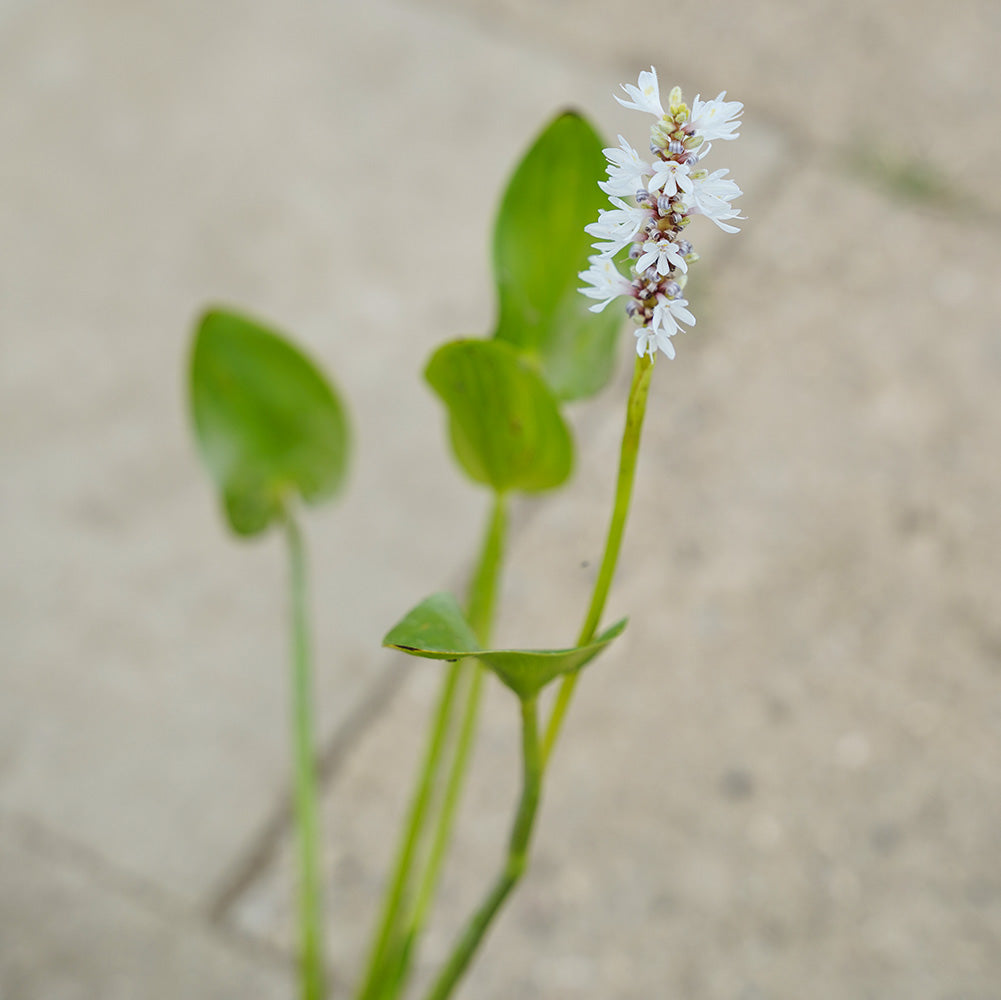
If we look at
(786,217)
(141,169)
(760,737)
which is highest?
(786,217)

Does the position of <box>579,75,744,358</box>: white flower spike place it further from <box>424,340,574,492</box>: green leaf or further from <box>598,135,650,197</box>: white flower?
<box>424,340,574,492</box>: green leaf

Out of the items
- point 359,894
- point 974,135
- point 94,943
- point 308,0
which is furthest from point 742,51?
point 94,943

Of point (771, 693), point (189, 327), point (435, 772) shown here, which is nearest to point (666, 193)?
point (435, 772)

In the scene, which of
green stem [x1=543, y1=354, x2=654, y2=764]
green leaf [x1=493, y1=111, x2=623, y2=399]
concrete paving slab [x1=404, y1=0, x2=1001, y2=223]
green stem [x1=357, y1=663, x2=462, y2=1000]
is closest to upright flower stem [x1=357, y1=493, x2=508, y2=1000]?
green stem [x1=357, y1=663, x2=462, y2=1000]

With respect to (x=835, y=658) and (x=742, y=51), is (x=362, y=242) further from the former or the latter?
(x=835, y=658)

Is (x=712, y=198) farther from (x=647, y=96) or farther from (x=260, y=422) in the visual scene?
(x=260, y=422)

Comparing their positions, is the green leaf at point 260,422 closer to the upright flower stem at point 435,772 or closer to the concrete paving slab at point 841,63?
the upright flower stem at point 435,772
